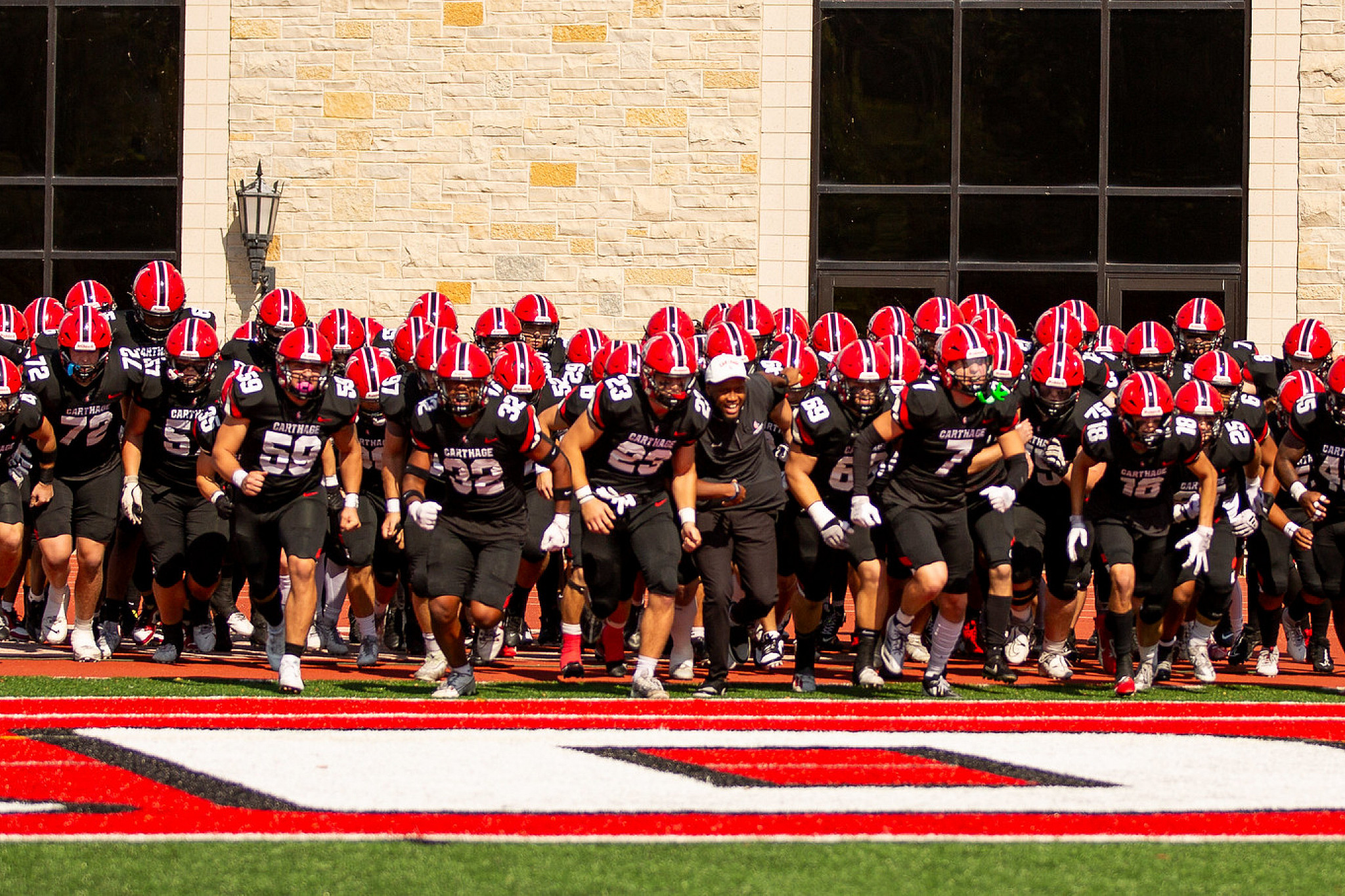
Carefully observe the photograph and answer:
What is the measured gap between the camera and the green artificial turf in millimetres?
4809

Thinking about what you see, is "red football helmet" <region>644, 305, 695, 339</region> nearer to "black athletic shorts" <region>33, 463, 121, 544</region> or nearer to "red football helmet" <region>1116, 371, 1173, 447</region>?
"red football helmet" <region>1116, 371, 1173, 447</region>

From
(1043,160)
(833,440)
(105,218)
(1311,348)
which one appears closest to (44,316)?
(833,440)

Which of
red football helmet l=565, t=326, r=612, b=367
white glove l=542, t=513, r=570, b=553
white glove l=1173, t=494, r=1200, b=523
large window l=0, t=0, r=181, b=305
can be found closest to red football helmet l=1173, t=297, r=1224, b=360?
white glove l=1173, t=494, r=1200, b=523

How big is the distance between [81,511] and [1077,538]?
5359mm

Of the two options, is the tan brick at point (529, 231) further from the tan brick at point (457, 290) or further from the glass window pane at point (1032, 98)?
the glass window pane at point (1032, 98)

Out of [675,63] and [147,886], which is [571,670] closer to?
[147,886]

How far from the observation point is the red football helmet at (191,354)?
9883 millimetres

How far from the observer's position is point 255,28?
16.3 meters

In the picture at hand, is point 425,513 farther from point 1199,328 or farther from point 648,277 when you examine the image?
point 648,277

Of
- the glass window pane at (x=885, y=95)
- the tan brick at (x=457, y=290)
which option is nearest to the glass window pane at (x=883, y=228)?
the glass window pane at (x=885, y=95)

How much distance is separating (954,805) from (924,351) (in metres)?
4.84

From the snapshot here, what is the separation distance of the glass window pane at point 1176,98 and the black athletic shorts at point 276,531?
9.64m

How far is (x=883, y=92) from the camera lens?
1634cm

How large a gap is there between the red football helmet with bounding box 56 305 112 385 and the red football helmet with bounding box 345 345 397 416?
1324 mm
